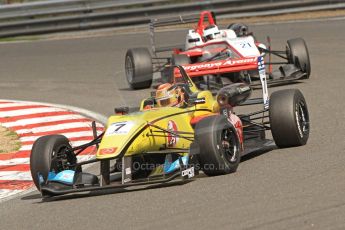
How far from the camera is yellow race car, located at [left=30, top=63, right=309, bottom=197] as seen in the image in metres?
8.05

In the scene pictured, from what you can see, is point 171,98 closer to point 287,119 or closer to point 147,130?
point 147,130

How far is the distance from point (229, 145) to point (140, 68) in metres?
7.59

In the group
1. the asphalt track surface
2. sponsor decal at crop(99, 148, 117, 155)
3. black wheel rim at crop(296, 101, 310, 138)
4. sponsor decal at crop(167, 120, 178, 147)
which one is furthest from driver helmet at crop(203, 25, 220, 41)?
sponsor decal at crop(99, 148, 117, 155)

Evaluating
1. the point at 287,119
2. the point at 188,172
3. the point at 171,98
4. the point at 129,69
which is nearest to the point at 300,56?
the point at 129,69

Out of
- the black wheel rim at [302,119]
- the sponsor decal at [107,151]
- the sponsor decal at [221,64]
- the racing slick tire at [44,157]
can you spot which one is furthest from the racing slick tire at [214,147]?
the sponsor decal at [221,64]

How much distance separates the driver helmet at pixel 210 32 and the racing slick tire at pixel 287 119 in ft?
23.4

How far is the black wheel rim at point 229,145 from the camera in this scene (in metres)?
8.37

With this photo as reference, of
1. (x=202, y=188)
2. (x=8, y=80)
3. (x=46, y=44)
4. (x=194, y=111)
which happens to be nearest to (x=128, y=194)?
(x=202, y=188)

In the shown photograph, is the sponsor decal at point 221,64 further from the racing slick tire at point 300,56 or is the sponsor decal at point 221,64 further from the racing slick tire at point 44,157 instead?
the racing slick tire at point 44,157

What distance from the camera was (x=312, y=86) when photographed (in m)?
14.5

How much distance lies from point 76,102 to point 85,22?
945 centimetres

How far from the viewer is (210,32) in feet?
54.3

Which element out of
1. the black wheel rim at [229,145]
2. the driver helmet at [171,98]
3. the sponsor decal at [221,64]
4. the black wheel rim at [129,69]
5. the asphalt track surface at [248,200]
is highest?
the black wheel rim at [129,69]

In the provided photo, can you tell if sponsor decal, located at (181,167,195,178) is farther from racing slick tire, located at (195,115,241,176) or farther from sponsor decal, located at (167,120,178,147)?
sponsor decal, located at (167,120,178,147)
